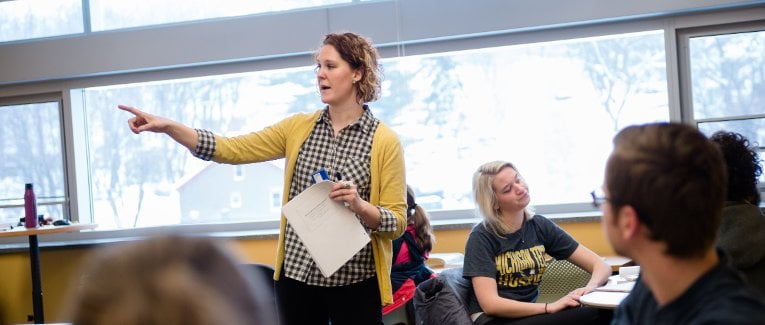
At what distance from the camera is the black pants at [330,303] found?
9.10 feet

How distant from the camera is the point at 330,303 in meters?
2.80

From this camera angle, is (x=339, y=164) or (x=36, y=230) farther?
(x=36, y=230)

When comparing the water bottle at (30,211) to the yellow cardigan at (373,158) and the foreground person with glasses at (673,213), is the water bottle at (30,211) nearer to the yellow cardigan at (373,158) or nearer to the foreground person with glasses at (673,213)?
the yellow cardigan at (373,158)

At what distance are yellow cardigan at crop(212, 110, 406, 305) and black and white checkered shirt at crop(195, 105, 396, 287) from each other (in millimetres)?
21

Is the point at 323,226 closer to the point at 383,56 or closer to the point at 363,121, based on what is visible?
the point at 363,121

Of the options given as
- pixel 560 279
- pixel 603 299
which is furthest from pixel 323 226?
pixel 560 279

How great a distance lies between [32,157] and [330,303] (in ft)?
15.2

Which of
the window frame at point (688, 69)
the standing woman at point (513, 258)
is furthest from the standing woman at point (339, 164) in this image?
the window frame at point (688, 69)

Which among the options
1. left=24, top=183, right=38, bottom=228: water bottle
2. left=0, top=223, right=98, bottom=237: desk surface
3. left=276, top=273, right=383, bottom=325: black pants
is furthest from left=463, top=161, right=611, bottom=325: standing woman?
left=24, top=183, right=38, bottom=228: water bottle

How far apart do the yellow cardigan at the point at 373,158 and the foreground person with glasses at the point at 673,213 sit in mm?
1365

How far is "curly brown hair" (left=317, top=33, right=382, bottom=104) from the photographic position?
115 inches

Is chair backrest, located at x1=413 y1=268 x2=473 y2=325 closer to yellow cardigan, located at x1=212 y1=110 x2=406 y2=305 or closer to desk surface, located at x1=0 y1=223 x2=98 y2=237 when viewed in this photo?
yellow cardigan, located at x1=212 y1=110 x2=406 y2=305

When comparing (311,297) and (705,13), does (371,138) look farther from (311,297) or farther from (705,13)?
(705,13)

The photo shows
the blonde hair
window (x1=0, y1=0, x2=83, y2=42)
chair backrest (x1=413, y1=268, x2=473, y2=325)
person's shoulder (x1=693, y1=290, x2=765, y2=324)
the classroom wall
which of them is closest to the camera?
person's shoulder (x1=693, y1=290, x2=765, y2=324)
